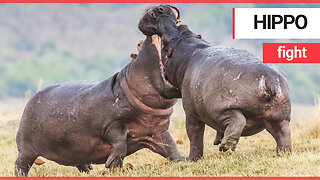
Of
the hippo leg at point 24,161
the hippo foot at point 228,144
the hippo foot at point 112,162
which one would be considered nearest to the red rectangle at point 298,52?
the hippo foot at point 112,162

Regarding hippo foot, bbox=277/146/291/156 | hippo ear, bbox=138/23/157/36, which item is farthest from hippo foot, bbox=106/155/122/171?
hippo foot, bbox=277/146/291/156

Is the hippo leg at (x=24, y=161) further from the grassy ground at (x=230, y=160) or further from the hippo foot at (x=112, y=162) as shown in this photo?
the hippo foot at (x=112, y=162)

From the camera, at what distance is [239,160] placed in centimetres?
807

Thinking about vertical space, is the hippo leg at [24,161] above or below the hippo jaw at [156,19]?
below

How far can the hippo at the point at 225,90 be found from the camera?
278 inches

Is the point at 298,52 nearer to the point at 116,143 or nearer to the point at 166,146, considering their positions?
the point at 166,146

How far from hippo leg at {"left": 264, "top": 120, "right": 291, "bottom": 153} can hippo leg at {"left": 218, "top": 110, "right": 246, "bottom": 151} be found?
1.60ft

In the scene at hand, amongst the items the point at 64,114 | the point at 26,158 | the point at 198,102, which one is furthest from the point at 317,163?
the point at 26,158

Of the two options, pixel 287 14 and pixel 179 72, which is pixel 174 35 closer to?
pixel 179 72

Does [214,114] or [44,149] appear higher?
[214,114]

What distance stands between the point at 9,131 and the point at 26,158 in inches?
246

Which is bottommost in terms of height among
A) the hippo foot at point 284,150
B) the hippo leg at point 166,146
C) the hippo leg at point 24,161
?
the hippo leg at point 24,161

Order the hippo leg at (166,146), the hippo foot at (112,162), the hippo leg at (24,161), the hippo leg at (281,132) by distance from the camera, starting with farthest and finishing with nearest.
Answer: the hippo leg at (24,161) → the hippo leg at (166,146) → the hippo foot at (112,162) → the hippo leg at (281,132)

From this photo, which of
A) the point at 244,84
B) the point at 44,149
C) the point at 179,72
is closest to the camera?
the point at 244,84
